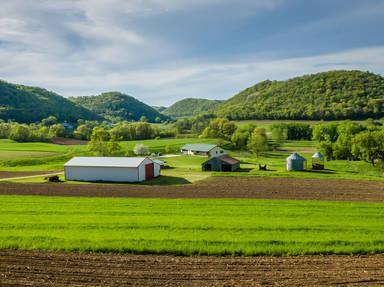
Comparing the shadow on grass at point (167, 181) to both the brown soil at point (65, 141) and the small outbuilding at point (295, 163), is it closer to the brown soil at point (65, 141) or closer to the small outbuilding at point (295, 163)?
the small outbuilding at point (295, 163)

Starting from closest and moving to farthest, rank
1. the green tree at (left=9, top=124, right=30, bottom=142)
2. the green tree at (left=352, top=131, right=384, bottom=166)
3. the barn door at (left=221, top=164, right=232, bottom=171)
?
1. the barn door at (left=221, top=164, right=232, bottom=171)
2. the green tree at (left=352, top=131, right=384, bottom=166)
3. the green tree at (left=9, top=124, right=30, bottom=142)

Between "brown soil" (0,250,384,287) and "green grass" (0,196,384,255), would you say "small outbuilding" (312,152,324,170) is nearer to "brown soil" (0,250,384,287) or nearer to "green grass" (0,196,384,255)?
"green grass" (0,196,384,255)

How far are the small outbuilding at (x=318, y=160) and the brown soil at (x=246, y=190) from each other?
14894mm

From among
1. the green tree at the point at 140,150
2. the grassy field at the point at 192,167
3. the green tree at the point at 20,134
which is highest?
the green tree at the point at 20,134

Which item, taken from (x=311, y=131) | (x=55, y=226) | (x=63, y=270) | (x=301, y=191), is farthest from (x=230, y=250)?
(x=311, y=131)

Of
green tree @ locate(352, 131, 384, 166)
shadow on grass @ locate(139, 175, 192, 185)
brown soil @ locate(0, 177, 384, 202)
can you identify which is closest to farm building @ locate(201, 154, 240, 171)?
shadow on grass @ locate(139, 175, 192, 185)

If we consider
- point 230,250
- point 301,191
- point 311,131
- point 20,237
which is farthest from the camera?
point 311,131

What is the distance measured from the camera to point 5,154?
77.8 m

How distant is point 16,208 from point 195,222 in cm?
1399

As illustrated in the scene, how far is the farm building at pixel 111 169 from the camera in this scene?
149ft

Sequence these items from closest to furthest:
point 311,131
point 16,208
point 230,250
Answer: point 230,250 → point 16,208 → point 311,131

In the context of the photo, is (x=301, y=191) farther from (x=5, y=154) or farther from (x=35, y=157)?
(x=5, y=154)

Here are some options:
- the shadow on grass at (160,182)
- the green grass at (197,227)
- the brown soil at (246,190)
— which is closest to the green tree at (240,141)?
the shadow on grass at (160,182)

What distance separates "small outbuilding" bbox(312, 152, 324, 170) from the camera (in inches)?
2243
